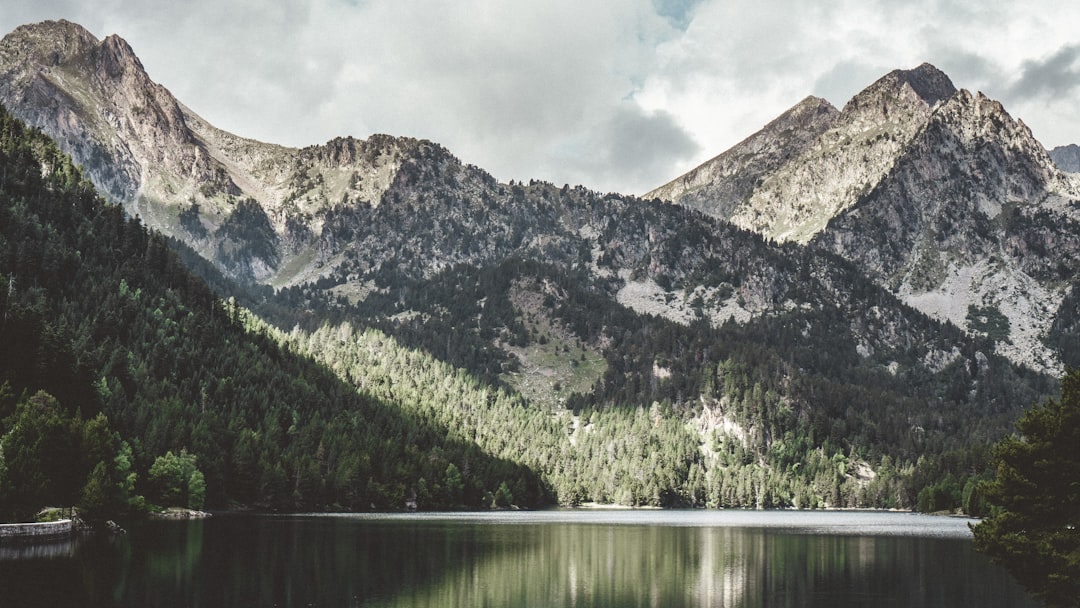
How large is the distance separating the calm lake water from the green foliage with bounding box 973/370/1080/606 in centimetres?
1599

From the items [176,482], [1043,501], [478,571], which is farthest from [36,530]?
[1043,501]

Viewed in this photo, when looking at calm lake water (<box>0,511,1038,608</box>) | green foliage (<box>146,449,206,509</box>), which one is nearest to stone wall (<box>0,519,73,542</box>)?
calm lake water (<box>0,511,1038,608</box>)

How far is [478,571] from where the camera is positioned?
259 feet

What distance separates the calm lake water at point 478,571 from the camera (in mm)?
61325

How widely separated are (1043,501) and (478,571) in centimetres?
4569

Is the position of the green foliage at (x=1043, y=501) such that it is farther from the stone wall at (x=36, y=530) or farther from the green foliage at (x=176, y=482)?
the green foliage at (x=176, y=482)

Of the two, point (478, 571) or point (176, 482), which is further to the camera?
point (176, 482)

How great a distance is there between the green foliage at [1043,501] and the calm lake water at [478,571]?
16.0m

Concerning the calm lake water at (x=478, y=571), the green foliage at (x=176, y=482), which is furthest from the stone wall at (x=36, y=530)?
the green foliage at (x=176, y=482)

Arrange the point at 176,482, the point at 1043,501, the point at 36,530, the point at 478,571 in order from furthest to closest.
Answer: the point at 176,482 < the point at 36,530 < the point at 478,571 < the point at 1043,501

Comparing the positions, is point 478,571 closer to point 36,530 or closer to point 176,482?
point 36,530

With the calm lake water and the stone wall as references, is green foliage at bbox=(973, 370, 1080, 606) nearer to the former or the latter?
the calm lake water

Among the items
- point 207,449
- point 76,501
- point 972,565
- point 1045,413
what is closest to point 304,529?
point 76,501

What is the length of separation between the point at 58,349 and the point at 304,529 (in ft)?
148
